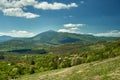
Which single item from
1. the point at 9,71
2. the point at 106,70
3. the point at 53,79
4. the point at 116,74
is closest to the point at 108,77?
the point at 116,74

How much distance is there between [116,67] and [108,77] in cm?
812

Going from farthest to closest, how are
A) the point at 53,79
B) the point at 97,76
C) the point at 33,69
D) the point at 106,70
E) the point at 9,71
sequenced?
the point at 33,69, the point at 9,71, the point at 53,79, the point at 106,70, the point at 97,76

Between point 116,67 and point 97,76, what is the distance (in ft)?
21.7

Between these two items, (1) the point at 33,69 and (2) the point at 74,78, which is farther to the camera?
(1) the point at 33,69

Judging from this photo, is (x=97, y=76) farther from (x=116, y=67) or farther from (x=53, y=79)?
(x=53, y=79)

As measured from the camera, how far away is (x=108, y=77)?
146ft

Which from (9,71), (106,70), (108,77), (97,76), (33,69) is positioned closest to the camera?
(108,77)

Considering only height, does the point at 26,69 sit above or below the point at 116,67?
below

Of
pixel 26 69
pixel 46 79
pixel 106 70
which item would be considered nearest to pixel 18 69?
pixel 26 69

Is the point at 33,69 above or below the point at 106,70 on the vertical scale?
below

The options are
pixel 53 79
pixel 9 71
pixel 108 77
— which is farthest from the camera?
pixel 9 71

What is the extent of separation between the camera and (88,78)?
47875mm

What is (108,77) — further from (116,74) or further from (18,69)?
(18,69)

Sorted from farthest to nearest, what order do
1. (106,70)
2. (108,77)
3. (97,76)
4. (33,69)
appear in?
(33,69) < (106,70) < (97,76) < (108,77)
